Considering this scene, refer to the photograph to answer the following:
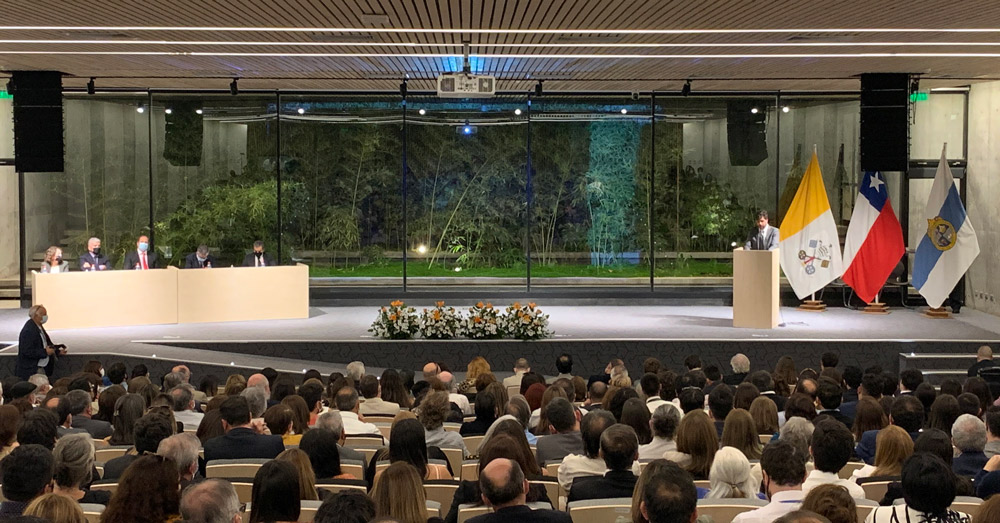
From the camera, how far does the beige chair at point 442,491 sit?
5.00 meters

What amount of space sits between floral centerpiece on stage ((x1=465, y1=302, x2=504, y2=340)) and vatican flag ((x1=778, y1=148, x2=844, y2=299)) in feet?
16.2

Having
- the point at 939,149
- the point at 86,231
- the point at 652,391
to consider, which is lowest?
the point at 652,391

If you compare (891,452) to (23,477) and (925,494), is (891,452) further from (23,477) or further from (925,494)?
(23,477)

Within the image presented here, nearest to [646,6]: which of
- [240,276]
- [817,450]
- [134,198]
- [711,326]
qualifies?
[817,450]

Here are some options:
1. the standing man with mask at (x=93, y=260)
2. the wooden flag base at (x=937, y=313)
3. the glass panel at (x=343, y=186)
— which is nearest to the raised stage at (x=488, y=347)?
the standing man with mask at (x=93, y=260)

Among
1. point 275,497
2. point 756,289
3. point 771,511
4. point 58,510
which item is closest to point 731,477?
point 771,511

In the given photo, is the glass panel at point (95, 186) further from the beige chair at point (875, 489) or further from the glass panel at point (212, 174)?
the beige chair at point (875, 489)

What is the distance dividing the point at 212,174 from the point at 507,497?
559 inches

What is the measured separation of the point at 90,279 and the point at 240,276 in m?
1.91

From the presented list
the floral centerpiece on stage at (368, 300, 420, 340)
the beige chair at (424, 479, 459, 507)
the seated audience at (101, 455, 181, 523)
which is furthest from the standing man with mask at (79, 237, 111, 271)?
the seated audience at (101, 455, 181, 523)

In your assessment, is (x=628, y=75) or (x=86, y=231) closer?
(x=628, y=75)

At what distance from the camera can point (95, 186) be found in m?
17.2

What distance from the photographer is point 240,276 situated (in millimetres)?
14758

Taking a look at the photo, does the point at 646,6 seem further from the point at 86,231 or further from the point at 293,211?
the point at 86,231
